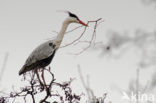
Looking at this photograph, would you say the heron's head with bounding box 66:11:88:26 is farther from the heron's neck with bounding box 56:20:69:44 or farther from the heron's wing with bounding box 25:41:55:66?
the heron's wing with bounding box 25:41:55:66

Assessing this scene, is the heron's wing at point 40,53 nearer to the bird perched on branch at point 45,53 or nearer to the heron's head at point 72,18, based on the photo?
the bird perched on branch at point 45,53

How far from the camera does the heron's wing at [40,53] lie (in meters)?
2.38

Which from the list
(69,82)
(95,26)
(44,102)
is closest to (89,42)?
(95,26)

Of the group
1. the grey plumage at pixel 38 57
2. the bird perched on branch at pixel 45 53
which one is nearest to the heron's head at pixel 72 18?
the bird perched on branch at pixel 45 53

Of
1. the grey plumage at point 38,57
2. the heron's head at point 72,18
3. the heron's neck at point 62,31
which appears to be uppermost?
the heron's head at point 72,18

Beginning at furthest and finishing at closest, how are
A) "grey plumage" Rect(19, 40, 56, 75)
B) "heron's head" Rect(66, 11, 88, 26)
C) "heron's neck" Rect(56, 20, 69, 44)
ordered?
1. "grey plumage" Rect(19, 40, 56, 75)
2. "heron's head" Rect(66, 11, 88, 26)
3. "heron's neck" Rect(56, 20, 69, 44)

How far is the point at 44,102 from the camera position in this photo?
2184 mm

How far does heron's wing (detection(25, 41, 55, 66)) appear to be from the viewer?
2.38m

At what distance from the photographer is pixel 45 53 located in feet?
7.95

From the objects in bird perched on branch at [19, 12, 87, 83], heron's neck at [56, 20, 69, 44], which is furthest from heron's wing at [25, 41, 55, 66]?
heron's neck at [56, 20, 69, 44]

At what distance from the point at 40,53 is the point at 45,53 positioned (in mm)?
84

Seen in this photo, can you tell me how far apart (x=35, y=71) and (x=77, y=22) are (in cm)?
56

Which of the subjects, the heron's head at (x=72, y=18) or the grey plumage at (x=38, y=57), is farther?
the grey plumage at (x=38, y=57)

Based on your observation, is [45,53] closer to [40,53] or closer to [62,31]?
[40,53]
